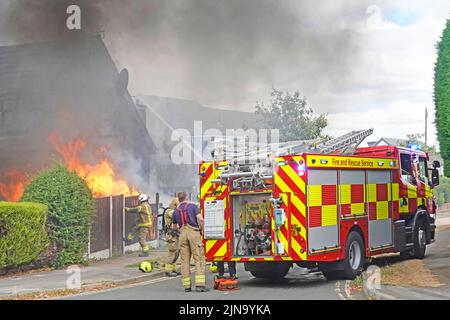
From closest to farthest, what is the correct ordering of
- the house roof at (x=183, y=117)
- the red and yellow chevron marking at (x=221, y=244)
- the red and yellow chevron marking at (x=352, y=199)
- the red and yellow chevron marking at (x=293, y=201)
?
the red and yellow chevron marking at (x=293, y=201), the red and yellow chevron marking at (x=221, y=244), the red and yellow chevron marking at (x=352, y=199), the house roof at (x=183, y=117)

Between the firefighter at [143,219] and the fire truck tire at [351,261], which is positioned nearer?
the fire truck tire at [351,261]

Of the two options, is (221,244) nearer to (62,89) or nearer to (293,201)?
(293,201)

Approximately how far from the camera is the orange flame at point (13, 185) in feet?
69.4

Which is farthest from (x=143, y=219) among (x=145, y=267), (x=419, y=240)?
(x=419, y=240)

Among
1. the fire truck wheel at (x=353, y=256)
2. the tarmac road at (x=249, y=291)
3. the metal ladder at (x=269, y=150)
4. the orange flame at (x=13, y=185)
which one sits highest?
the metal ladder at (x=269, y=150)

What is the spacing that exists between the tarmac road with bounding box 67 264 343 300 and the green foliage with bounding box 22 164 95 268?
255 centimetres

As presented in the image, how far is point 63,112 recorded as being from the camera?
2277 cm

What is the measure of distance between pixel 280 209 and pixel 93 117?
14.1 metres

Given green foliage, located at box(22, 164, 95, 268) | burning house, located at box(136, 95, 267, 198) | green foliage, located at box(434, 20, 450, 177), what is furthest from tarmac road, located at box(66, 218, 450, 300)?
burning house, located at box(136, 95, 267, 198)

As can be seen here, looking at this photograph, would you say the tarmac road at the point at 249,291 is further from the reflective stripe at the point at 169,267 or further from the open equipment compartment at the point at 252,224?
the open equipment compartment at the point at 252,224

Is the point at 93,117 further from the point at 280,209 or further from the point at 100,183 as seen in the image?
the point at 280,209

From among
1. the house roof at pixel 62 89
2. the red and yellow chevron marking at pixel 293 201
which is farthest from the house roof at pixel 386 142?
the red and yellow chevron marking at pixel 293 201

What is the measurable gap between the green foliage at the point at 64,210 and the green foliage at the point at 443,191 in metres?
35.3

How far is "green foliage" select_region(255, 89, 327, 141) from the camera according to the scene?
88.9 ft
